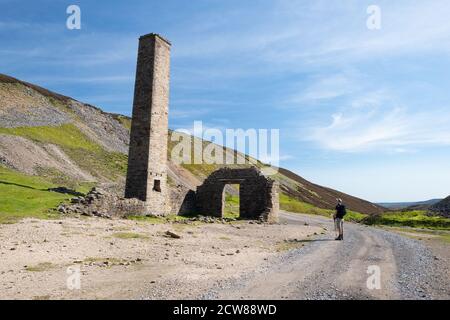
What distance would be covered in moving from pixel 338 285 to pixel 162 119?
20.8 meters

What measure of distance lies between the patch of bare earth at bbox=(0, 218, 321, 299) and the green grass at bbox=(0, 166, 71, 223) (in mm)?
1412

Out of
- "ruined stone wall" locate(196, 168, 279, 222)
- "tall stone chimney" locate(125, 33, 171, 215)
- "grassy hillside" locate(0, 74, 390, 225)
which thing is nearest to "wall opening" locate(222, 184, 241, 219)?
"grassy hillside" locate(0, 74, 390, 225)

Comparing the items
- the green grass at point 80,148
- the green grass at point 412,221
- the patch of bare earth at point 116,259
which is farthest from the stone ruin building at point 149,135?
the green grass at point 412,221

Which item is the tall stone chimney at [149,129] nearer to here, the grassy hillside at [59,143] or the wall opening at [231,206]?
the grassy hillside at [59,143]

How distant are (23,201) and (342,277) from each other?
17645 mm

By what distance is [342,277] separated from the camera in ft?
31.9

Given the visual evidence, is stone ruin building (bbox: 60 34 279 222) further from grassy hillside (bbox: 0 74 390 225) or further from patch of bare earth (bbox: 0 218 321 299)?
patch of bare earth (bbox: 0 218 321 299)

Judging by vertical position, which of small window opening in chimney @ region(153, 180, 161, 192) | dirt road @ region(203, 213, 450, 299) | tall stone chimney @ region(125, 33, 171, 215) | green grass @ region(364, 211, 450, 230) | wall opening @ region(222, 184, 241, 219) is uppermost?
tall stone chimney @ region(125, 33, 171, 215)

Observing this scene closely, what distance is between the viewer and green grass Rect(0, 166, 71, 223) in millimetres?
17703

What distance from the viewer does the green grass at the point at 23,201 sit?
17.7 meters

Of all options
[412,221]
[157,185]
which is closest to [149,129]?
[157,185]

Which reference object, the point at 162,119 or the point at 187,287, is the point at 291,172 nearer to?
the point at 162,119
